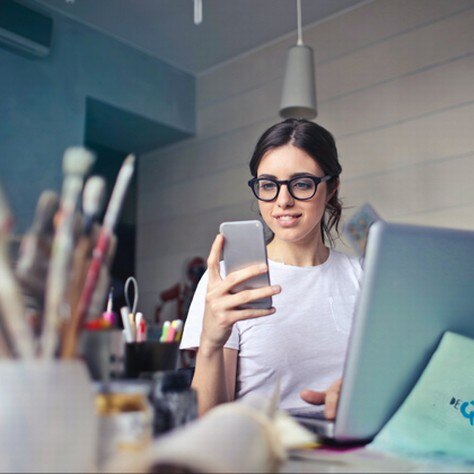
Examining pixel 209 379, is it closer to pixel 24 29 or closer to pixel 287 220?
pixel 287 220

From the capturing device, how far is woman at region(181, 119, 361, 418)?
4.17ft

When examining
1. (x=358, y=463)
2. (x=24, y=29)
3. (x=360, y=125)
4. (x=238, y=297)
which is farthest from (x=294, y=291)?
(x=24, y=29)

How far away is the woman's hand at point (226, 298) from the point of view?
3.00ft

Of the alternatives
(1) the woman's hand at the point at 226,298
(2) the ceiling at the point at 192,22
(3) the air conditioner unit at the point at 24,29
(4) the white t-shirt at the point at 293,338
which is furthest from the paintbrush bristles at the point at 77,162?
(2) the ceiling at the point at 192,22

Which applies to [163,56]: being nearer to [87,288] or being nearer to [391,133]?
[391,133]

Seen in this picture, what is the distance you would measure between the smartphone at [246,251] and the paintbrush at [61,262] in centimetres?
45

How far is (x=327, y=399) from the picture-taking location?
84 cm

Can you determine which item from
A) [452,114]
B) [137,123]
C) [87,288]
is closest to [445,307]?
[87,288]

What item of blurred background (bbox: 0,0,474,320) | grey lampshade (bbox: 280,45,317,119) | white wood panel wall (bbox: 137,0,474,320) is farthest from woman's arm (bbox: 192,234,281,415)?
grey lampshade (bbox: 280,45,317,119)

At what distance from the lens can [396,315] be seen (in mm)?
710

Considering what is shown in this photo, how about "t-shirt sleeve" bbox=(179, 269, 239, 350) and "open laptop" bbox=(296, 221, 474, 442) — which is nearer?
"open laptop" bbox=(296, 221, 474, 442)

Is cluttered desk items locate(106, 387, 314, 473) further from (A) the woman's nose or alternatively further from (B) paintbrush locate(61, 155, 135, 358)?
(A) the woman's nose

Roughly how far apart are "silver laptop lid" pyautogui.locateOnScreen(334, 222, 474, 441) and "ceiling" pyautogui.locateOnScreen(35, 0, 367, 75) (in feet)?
9.06

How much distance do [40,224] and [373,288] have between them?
1.28 ft
